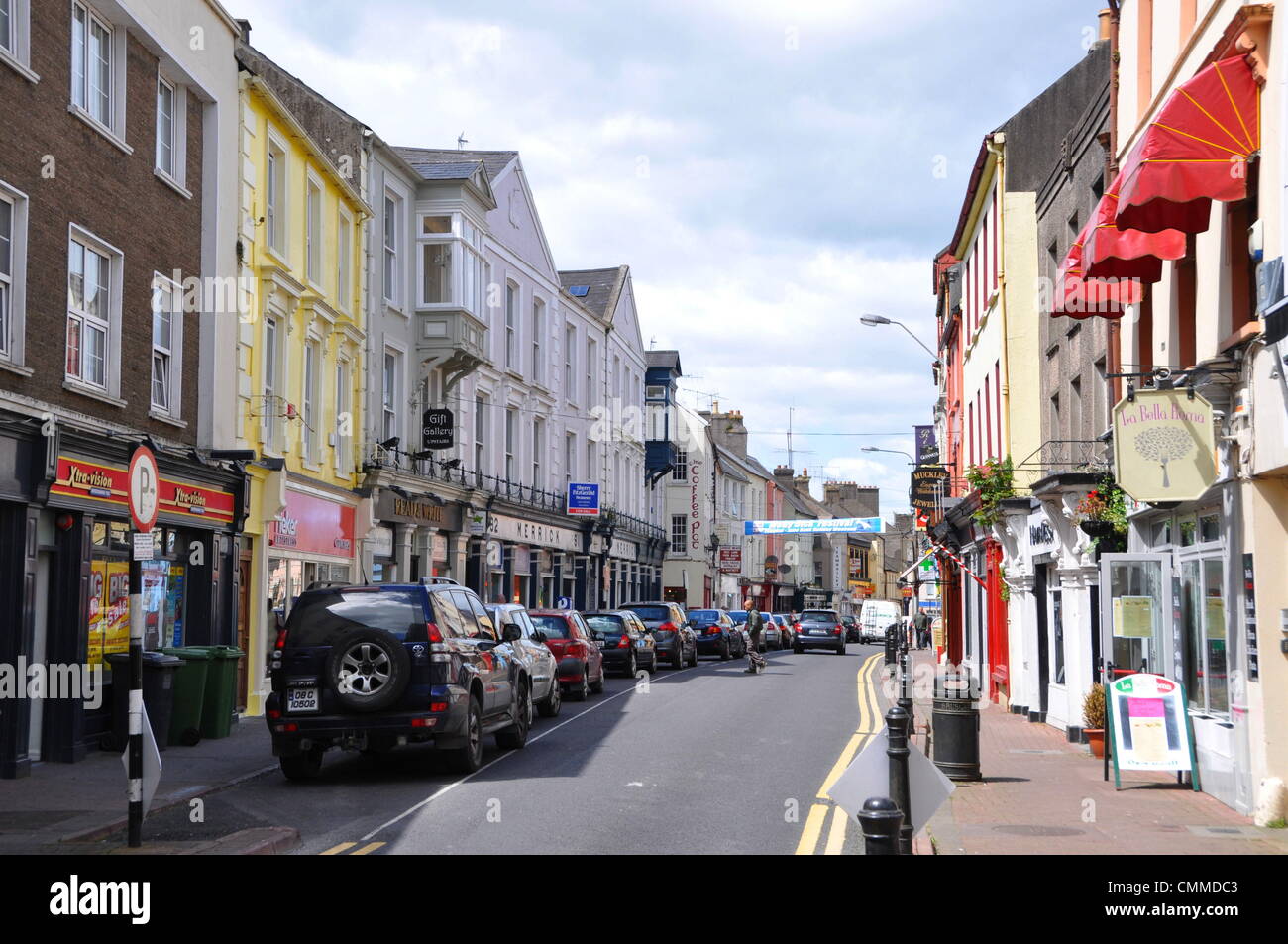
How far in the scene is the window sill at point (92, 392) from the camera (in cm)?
1535

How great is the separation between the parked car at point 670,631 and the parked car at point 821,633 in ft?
47.9

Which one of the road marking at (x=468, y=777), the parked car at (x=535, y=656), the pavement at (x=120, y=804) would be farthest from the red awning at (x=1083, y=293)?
the pavement at (x=120, y=804)

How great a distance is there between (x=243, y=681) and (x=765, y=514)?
72.2 m

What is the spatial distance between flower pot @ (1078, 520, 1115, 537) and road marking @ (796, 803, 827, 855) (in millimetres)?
5530

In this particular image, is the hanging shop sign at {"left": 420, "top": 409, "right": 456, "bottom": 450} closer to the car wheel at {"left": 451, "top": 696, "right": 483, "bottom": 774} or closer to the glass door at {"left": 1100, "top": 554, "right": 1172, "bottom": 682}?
the car wheel at {"left": 451, "top": 696, "right": 483, "bottom": 774}

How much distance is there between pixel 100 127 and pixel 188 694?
668 cm

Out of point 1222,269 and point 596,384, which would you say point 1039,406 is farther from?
point 596,384

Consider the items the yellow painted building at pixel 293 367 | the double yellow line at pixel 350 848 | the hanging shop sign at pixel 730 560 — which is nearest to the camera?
the double yellow line at pixel 350 848

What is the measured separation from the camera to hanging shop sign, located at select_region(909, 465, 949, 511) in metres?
31.3

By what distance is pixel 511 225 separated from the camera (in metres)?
37.8

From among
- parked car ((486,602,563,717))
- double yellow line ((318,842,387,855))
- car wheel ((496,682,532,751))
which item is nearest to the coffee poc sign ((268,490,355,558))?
parked car ((486,602,563,717))

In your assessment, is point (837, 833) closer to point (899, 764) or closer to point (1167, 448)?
point (899, 764)

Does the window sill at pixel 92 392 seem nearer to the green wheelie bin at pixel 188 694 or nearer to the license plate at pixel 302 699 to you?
the green wheelie bin at pixel 188 694

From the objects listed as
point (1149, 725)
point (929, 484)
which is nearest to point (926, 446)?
point (929, 484)
